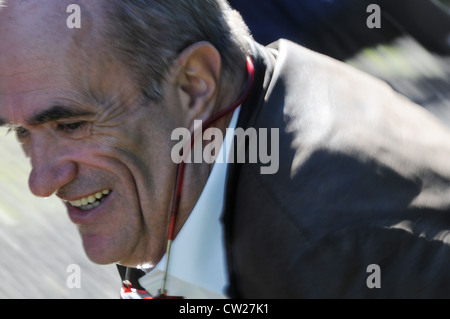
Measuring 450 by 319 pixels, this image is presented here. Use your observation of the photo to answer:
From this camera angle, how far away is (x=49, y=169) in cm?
180

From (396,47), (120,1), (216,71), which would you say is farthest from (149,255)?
(396,47)

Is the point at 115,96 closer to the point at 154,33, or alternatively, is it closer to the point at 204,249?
the point at 154,33

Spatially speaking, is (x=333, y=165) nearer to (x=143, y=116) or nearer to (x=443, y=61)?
(x=143, y=116)

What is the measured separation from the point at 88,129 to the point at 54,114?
0.10 metres

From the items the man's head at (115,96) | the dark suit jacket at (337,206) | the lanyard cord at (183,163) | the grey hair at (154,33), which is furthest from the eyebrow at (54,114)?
the dark suit jacket at (337,206)

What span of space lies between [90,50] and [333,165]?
60 cm

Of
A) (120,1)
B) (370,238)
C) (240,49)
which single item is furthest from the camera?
(240,49)

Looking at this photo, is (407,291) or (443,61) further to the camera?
(443,61)

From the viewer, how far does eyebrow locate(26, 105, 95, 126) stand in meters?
1.75

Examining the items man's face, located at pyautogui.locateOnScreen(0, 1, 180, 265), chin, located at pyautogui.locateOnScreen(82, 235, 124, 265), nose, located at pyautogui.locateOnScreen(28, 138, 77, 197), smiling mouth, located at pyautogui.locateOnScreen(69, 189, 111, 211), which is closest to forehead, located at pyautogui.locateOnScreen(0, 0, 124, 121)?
man's face, located at pyautogui.locateOnScreen(0, 1, 180, 265)

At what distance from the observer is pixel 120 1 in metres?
1.74

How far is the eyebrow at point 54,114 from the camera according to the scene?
1.75 meters

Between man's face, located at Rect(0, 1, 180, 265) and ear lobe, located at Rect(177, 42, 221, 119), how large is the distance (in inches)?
2.0

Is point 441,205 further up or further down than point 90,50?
further down
